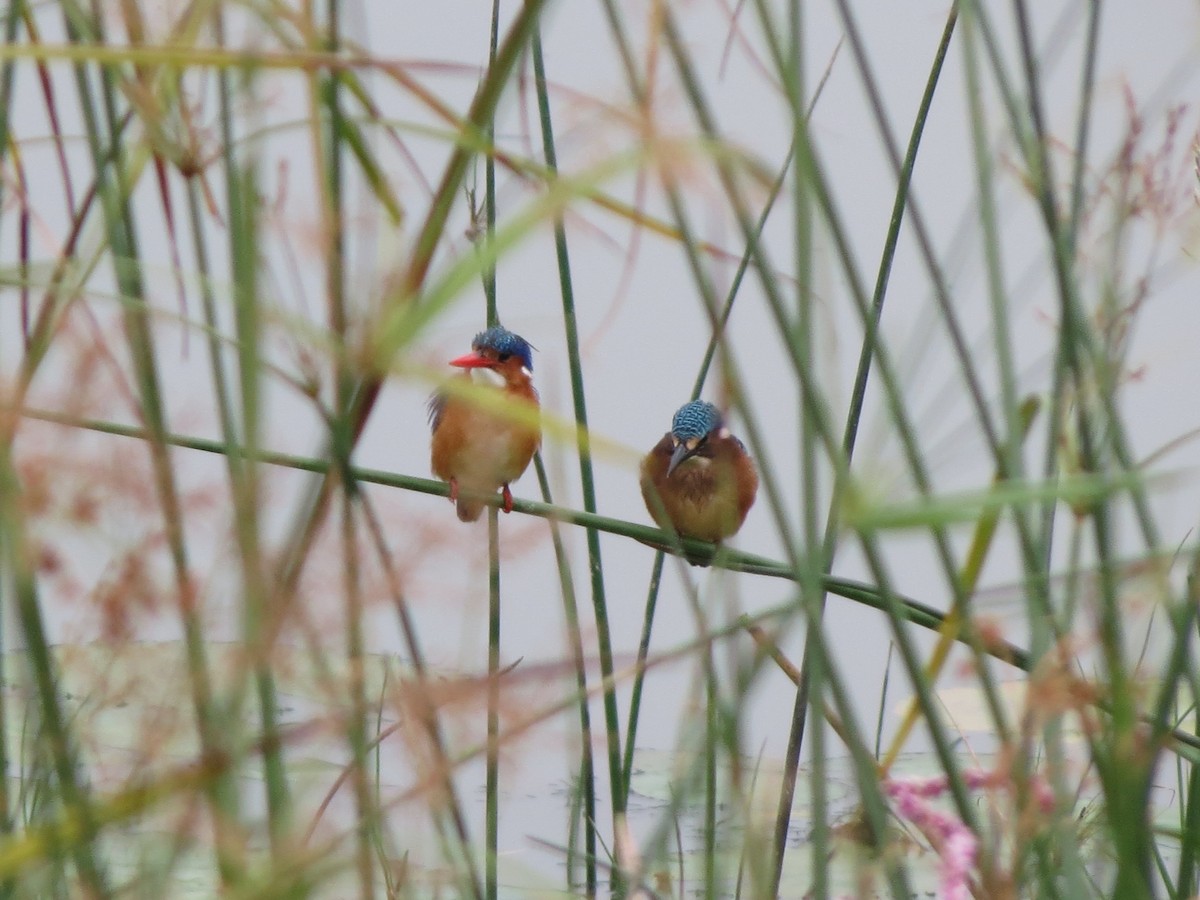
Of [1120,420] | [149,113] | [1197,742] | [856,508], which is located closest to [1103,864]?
[1197,742]

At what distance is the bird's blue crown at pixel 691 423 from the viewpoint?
2.37 meters

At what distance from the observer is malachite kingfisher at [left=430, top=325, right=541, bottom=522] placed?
7.79 feet

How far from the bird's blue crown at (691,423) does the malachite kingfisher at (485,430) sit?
0.78 feet

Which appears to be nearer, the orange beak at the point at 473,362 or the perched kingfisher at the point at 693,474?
the perched kingfisher at the point at 693,474

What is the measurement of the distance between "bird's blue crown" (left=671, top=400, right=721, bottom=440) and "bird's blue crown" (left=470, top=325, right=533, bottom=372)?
509 mm

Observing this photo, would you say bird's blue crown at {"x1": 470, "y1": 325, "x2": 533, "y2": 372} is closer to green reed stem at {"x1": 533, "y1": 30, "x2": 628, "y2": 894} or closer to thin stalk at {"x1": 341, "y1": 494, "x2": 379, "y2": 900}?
green reed stem at {"x1": 533, "y1": 30, "x2": 628, "y2": 894}

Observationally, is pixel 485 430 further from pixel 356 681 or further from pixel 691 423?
pixel 356 681

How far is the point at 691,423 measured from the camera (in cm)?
238

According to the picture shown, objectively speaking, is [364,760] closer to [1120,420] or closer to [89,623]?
[89,623]

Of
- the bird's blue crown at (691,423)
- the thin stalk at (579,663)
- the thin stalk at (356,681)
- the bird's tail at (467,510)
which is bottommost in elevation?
the thin stalk at (356,681)

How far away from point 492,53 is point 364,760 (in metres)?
0.85

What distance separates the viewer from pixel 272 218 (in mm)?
897

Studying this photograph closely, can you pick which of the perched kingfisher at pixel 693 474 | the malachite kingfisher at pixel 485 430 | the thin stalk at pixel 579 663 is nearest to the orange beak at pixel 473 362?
the malachite kingfisher at pixel 485 430

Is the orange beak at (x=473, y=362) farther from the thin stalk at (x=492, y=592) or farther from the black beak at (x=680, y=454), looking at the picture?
the thin stalk at (x=492, y=592)
